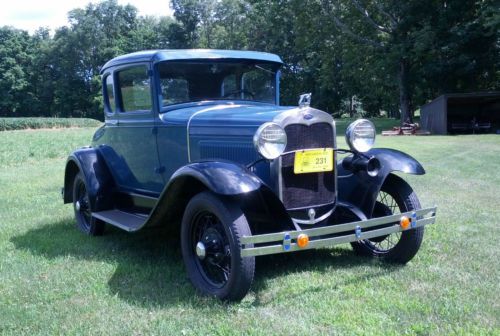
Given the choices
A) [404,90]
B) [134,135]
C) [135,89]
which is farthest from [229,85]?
[404,90]

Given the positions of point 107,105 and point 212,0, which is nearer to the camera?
point 107,105

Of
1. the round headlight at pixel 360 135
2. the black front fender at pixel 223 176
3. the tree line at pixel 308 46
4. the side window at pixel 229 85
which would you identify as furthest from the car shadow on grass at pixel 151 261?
the tree line at pixel 308 46

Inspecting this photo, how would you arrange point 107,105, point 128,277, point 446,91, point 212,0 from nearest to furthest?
point 128,277 → point 107,105 → point 446,91 → point 212,0

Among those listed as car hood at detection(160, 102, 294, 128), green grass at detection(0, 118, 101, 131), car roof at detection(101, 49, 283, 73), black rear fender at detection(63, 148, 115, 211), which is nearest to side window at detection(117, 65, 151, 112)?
car roof at detection(101, 49, 283, 73)

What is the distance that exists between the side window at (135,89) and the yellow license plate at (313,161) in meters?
1.92

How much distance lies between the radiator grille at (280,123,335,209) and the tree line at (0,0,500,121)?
370 cm

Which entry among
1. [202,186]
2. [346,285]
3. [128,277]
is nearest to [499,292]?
[346,285]

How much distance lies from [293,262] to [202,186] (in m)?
1.26

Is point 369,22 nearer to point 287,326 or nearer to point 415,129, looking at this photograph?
point 415,129

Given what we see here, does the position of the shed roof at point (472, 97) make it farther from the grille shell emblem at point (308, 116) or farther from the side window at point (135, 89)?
the grille shell emblem at point (308, 116)

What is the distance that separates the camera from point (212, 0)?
6262 centimetres

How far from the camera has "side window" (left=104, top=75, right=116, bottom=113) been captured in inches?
238

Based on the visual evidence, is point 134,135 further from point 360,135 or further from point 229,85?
point 360,135

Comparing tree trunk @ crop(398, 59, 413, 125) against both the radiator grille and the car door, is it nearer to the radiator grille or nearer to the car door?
the car door
